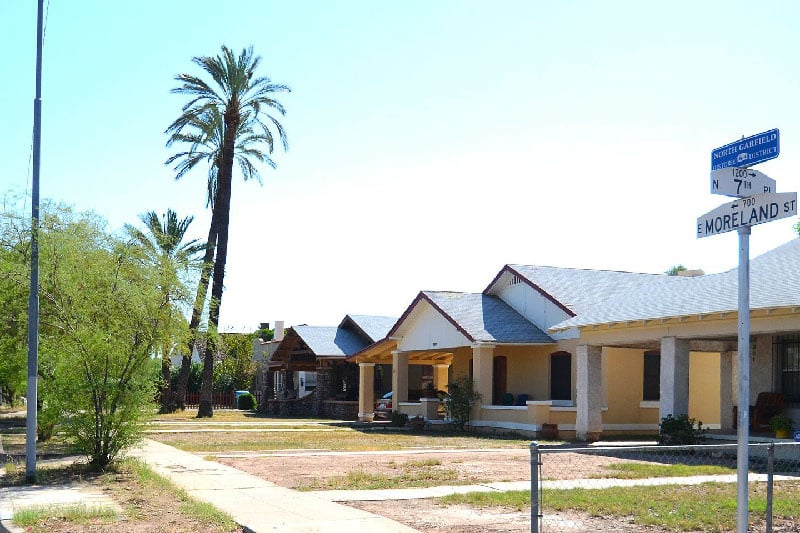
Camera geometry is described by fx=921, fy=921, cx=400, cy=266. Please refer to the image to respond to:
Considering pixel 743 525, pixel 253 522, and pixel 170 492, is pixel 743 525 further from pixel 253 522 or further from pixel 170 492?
pixel 170 492

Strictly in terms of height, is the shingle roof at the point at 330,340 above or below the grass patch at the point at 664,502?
above

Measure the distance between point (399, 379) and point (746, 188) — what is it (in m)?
30.9

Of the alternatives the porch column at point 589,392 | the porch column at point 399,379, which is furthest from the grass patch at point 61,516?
the porch column at point 399,379

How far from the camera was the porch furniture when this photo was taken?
22.3 meters

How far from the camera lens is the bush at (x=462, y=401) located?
31812 millimetres

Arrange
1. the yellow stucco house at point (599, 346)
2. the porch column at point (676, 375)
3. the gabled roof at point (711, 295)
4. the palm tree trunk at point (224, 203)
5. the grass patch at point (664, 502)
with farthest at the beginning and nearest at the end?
the palm tree trunk at point (224, 203) → the porch column at point (676, 375) → the yellow stucco house at point (599, 346) → the gabled roof at point (711, 295) → the grass patch at point (664, 502)

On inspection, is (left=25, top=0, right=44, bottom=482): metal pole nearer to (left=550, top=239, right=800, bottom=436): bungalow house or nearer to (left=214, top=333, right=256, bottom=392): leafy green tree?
(left=550, top=239, right=800, bottom=436): bungalow house

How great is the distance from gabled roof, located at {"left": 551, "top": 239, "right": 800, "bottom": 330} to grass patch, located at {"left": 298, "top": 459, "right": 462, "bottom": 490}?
748cm

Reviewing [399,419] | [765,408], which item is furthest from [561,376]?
[765,408]

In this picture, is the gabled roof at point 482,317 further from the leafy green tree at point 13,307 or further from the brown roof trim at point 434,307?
the leafy green tree at point 13,307

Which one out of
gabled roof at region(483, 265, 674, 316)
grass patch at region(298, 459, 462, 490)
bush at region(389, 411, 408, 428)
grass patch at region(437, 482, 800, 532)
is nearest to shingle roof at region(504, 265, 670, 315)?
gabled roof at region(483, 265, 674, 316)

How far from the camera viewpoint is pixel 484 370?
31609 millimetres

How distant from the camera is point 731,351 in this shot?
2666 cm

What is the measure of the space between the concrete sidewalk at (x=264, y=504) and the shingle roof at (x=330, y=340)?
27160 millimetres
